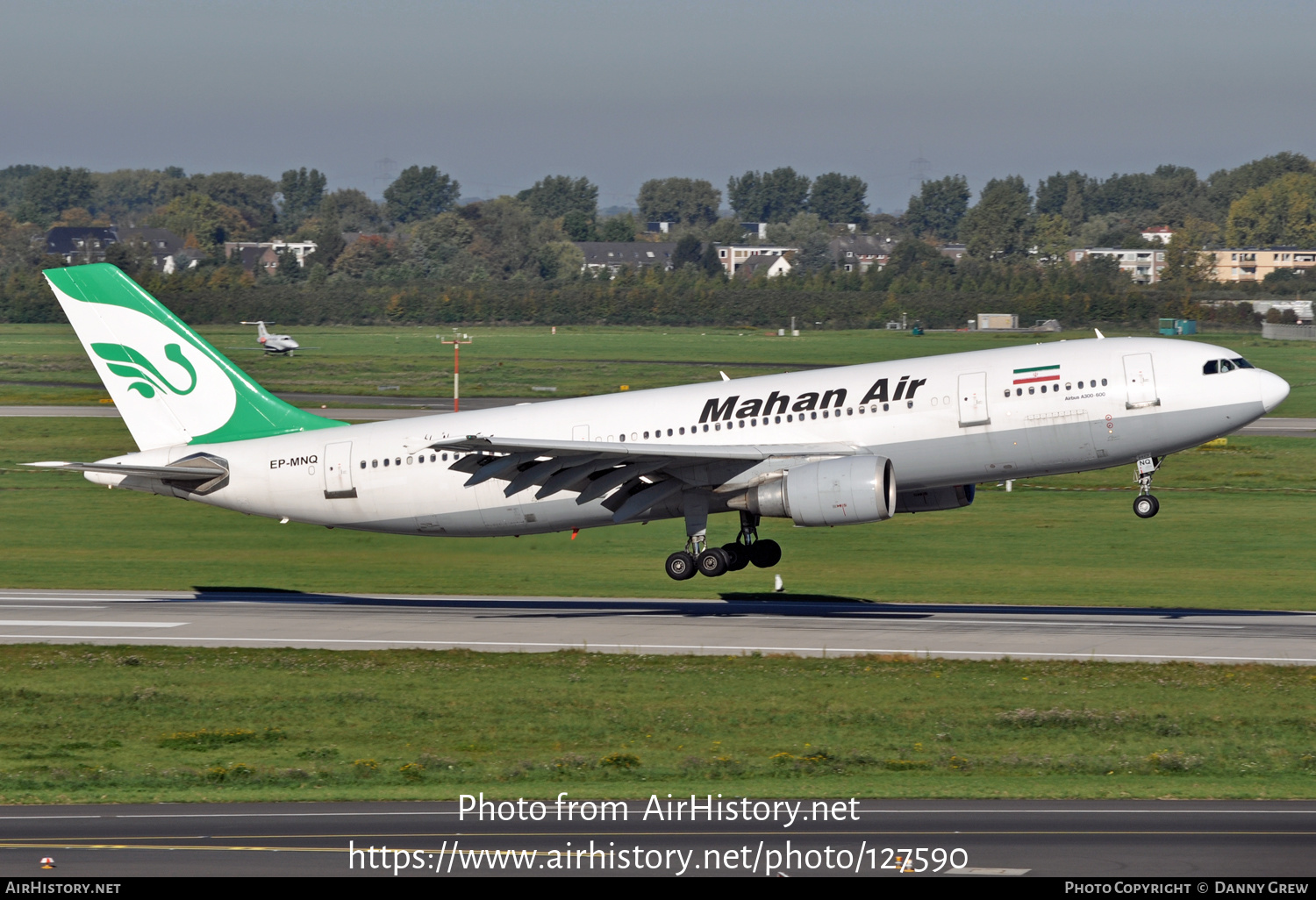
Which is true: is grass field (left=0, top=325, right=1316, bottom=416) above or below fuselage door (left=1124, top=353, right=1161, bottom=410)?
below

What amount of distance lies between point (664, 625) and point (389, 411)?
62.2 m

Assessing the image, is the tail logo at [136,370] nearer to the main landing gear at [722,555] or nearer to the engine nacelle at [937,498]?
the main landing gear at [722,555]

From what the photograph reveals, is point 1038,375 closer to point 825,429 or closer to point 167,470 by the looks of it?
point 825,429

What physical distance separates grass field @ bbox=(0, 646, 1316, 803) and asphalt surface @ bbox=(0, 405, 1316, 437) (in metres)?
57.9

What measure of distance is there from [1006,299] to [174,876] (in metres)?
141

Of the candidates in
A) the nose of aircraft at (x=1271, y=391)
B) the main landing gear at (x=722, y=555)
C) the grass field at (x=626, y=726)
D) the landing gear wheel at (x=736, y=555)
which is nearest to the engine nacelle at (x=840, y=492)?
the main landing gear at (x=722, y=555)

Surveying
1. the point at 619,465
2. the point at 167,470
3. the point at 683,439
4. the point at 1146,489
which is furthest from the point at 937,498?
the point at 167,470

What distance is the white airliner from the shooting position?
40.0 m

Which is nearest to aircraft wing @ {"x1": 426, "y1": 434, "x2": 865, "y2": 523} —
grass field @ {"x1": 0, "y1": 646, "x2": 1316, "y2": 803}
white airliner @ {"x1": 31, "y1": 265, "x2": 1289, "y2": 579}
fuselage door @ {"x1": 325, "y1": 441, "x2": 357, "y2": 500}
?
white airliner @ {"x1": 31, "y1": 265, "x2": 1289, "y2": 579}

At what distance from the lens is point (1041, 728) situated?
97.3ft

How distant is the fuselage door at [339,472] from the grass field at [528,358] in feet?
216

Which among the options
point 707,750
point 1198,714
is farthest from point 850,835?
point 1198,714

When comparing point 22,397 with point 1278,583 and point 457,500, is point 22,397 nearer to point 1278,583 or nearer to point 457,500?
point 457,500

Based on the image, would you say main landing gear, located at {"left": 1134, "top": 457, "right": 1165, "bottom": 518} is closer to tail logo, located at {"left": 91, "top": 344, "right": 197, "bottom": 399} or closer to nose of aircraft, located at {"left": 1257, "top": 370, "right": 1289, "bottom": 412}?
nose of aircraft, located at {"left": 1257, "top": 370, "right": 1289, "bottom": 412}
